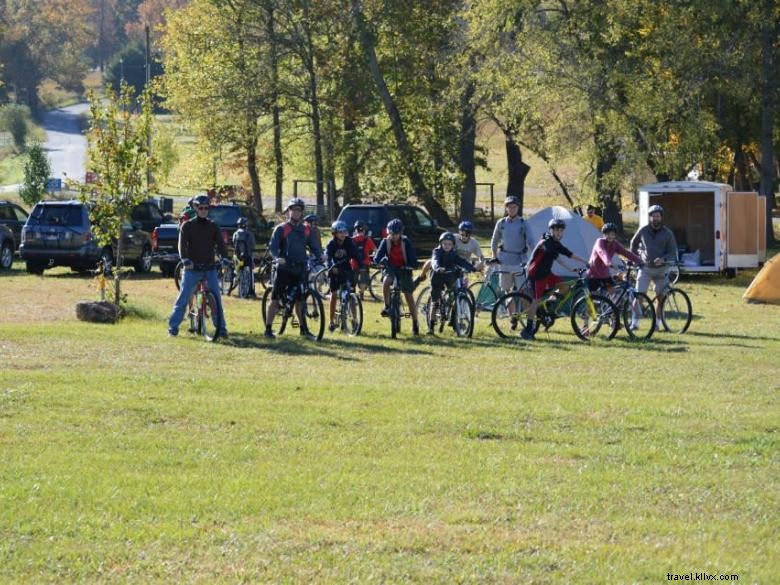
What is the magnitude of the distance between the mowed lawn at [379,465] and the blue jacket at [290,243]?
165 cm

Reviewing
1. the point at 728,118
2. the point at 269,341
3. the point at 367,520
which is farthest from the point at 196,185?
the point at 367,520

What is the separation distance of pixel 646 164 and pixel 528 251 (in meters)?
18.0

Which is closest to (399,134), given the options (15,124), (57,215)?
(57,215)

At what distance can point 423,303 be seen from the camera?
21.0m

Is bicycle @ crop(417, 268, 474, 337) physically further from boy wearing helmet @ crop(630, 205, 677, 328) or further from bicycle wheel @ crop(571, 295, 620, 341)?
boy wearing helmet @ crop(630, 205, 677, 328)

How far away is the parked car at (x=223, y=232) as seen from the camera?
32500 mm

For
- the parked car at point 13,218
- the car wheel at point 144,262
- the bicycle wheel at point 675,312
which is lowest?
the bicycle wheel at point 675,312

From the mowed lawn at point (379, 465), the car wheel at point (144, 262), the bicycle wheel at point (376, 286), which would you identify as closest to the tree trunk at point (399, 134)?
the car wheel at point (144, 262)

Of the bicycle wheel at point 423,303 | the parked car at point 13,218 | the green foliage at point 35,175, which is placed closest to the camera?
the bicycle wheel at point 423,303

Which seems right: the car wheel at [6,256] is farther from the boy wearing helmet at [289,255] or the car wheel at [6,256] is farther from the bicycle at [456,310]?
the bicycle at [456,310]

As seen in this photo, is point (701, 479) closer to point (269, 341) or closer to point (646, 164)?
point (269, 341)

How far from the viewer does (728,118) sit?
155 feet

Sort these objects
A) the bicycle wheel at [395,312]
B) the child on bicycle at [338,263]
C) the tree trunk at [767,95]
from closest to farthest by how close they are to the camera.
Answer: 1. the bicycle wheel at [395,312]
2. the child on bicycle at [338,263]
3. the tree trunk at [767,95]

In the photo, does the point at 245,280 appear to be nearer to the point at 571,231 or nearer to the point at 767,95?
the point at 571,231
